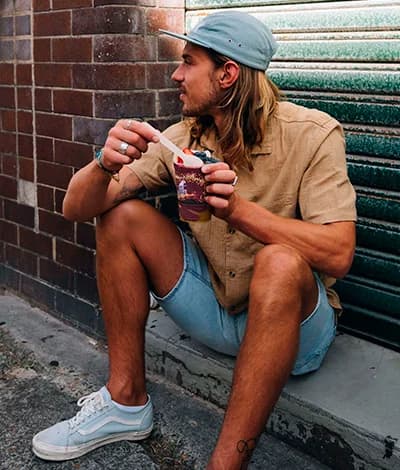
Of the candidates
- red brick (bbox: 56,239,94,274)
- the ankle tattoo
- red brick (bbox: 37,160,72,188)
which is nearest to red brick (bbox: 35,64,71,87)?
red brick (bbox: 37,160,72,188)

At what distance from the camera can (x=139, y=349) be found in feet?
8.46

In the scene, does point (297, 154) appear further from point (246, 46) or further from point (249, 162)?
point (246, 46)

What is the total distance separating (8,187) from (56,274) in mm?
595

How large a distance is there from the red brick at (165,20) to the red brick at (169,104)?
0.27m

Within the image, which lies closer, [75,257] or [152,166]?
[152,166]

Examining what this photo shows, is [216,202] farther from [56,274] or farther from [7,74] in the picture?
[7,74]

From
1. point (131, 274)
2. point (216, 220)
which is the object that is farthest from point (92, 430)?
point (216, 220)

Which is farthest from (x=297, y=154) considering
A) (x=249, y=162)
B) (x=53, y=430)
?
(x=53, y=430)

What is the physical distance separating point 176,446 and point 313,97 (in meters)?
1.44

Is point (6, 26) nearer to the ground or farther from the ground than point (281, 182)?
farther from the ground

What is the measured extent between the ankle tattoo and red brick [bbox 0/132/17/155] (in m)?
2.22

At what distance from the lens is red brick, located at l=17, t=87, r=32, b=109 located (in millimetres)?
3574

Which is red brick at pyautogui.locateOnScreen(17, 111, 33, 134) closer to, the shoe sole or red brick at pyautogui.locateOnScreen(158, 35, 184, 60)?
red brick at pyautogui.locateOnScreen(158, 35, 184, 60)

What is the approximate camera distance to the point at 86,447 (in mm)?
2502
